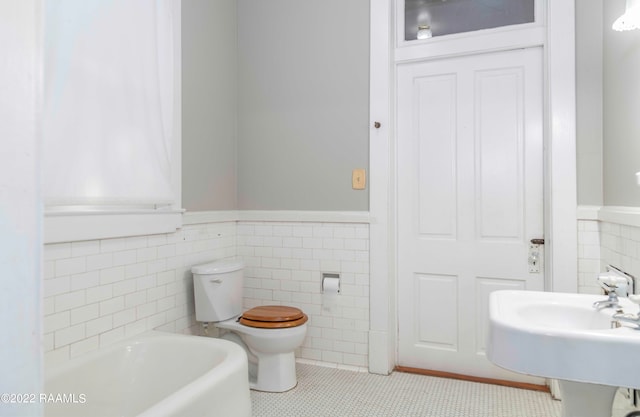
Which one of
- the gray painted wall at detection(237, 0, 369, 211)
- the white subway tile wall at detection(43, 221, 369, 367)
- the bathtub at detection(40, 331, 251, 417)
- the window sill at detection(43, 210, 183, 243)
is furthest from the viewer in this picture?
the gray painted wall at detection(237, 0, 369, 211)

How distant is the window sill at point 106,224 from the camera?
1.62 metres

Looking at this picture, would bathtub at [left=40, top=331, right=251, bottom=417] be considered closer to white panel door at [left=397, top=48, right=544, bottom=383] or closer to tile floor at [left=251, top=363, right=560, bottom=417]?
tile floor at [left=251, top=363, right=560, bottom=417]

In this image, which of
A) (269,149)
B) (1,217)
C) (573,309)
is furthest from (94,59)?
(573,309)

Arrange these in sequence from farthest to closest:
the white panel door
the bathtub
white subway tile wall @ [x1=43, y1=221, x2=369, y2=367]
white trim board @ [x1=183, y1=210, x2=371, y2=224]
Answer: white trim board @ [x1=183, y1=210, x2=371, y2=224] → the white panel door → white subway tile wall @ [x1=43, y1=221, x2=369, y2=367] → the bathtub

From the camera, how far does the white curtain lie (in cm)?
163

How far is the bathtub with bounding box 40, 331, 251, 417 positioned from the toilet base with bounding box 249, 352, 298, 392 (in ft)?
2.09

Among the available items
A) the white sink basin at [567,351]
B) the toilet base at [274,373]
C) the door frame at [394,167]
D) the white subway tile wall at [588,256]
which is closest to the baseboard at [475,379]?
the door frame at [394,167]

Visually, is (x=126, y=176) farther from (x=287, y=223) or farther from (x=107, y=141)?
(x=287, y=223)

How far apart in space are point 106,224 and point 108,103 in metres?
0.56

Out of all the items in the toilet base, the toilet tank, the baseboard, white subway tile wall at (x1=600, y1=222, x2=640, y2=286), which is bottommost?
the baseboard

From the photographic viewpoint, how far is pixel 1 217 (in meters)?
0.38

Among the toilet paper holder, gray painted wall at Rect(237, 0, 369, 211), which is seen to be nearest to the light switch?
gray painted wall at Rect(237, 0, 369, 211)

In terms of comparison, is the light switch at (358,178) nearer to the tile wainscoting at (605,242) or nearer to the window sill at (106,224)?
the window sill at (106,224)

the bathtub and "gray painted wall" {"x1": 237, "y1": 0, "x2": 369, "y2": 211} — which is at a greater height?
"gray painted wall" {"x1": 237, "y1": 0, "x2": 369, "y2": 211}
